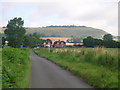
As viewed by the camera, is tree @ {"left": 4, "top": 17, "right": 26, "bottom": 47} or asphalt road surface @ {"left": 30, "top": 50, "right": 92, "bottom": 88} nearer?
asphalt road surface @ {"left": 30, "top": 50, "right": 92, "bottom": 88}

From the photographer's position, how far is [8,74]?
15.2 m

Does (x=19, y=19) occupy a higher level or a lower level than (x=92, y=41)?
higher

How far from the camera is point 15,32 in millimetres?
102125

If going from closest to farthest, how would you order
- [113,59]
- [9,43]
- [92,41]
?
[113,59] → [92,41] → [9,43]

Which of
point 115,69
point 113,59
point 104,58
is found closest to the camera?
point 115,69

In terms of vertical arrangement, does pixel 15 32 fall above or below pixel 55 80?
above

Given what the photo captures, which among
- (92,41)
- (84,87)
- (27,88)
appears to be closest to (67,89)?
(84,87)

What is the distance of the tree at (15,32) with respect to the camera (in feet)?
326

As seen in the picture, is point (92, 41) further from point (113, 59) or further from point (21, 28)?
point (113, 59)

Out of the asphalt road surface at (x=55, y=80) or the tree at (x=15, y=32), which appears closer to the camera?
the asphalt road surface at (x=55, y=80)

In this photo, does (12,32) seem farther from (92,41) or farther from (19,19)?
(92,41)

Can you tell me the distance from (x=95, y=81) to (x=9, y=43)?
294ft

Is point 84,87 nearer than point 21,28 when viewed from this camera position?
Yes

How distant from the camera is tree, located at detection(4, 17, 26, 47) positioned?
99500 mm
